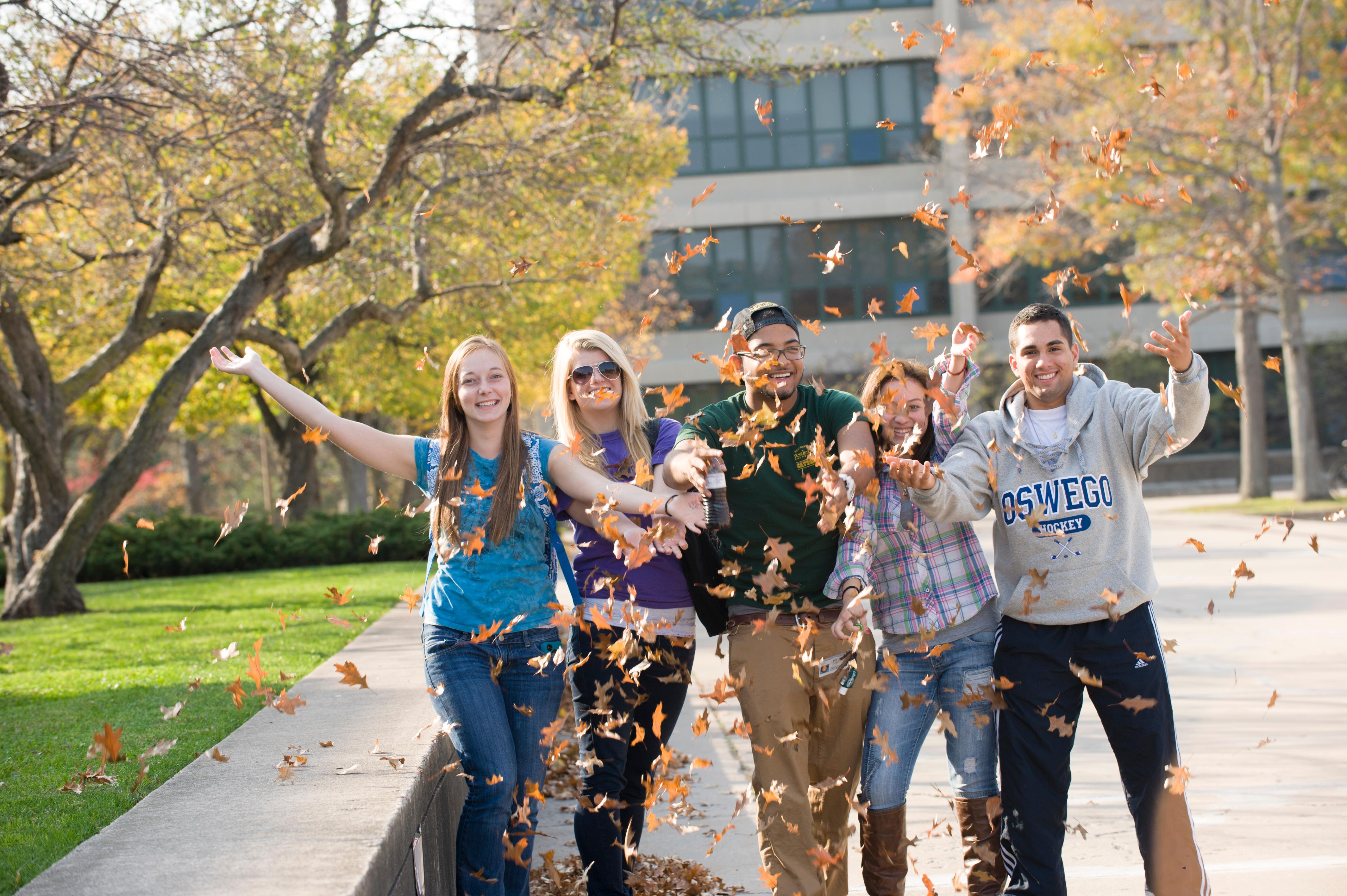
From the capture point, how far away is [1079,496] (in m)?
3.87

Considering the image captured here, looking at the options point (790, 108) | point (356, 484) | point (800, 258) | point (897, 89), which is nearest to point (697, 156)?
point (790, 108)

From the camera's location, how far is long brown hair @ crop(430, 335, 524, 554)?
156 inches

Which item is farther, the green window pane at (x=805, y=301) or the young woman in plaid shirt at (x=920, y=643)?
the green window pane at (x=805, y=301)

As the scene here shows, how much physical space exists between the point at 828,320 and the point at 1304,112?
14080 mm

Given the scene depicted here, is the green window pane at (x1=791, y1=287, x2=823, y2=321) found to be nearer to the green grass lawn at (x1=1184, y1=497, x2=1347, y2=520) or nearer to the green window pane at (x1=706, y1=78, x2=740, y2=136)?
the green window pane at (x1=706, y1=78, x2=740, y2=136)

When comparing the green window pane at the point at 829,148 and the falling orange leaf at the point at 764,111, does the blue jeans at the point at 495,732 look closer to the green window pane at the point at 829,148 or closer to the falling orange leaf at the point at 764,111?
the falling orange leaf at the point at 764,111

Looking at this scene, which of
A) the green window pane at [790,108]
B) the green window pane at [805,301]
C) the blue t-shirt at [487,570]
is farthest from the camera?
the green window pane at [805,301]

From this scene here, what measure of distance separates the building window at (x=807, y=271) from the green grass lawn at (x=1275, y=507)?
11.9m

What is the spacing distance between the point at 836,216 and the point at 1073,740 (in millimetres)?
31357

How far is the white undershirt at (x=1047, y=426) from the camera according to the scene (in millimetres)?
3986

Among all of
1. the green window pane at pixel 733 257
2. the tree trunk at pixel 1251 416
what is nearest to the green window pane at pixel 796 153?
the green window pane at pixel 733 257

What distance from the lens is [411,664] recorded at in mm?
6656

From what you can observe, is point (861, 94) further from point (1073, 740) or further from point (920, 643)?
point (1073, 740)

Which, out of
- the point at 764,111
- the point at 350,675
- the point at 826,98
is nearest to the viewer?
the point at 350,675
